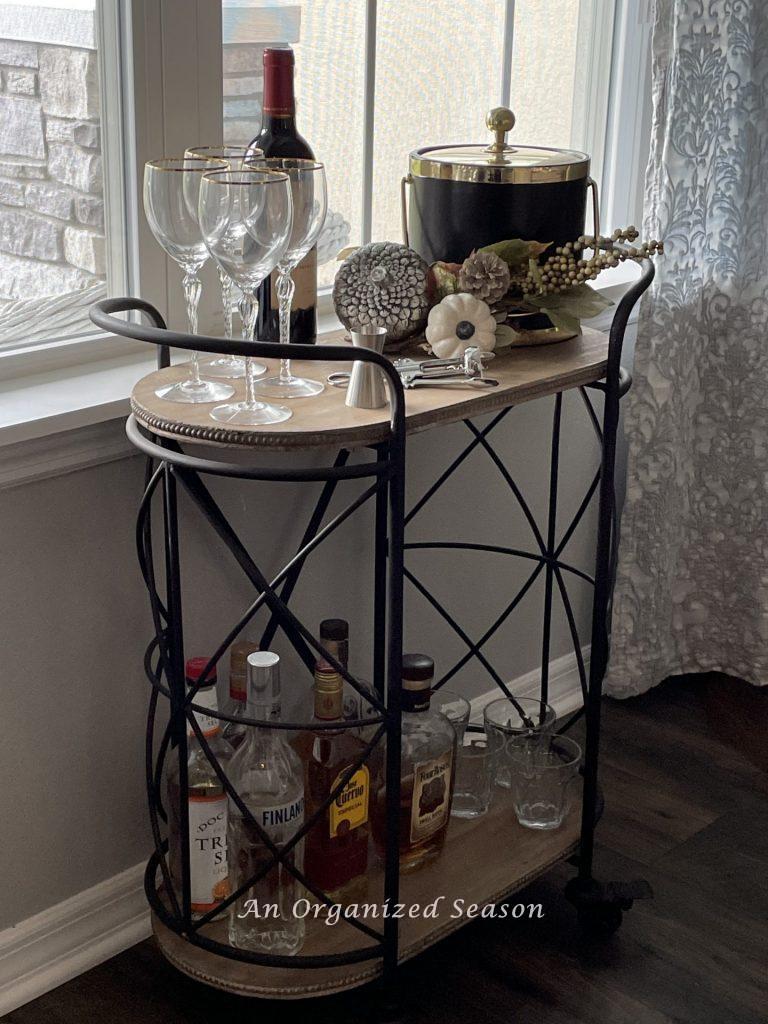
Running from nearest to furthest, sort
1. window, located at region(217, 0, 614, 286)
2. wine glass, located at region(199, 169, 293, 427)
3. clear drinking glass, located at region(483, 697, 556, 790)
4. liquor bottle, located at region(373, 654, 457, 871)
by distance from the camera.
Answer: wine glass, located at region(199, 169, 293, 427)
liquor bottle, located at region(373, 654, 457, 871)
window, located at region(217, 0, 614, 286)
clear drinking glass, located at region(483, 697, 556, 790)

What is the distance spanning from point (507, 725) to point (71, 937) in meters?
0.69

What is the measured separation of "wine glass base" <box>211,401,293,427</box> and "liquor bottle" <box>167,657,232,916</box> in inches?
12.6

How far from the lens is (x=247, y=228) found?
1.24 metres

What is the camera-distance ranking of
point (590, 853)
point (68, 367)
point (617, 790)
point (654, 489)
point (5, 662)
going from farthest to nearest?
point (654, 489) < point (617, 790) < point (590, 853) < point (68, 367) < point (5, 662)

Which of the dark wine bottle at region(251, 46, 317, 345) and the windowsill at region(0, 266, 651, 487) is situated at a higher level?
the dark wine bottle at region(251, 46, 317, 345)

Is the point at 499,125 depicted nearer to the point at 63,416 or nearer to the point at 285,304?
the point at 285,304

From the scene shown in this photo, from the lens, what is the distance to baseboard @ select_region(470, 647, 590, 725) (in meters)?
2.32

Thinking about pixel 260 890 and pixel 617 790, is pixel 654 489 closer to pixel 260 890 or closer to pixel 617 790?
pixel 617 790

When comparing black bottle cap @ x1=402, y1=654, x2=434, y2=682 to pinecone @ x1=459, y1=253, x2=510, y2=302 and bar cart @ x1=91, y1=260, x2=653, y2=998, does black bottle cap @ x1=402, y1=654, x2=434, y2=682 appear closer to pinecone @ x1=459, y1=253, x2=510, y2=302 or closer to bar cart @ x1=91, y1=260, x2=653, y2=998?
bar cart @ x1=91, y1=260, x2=653, y2=998

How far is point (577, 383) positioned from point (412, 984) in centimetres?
84

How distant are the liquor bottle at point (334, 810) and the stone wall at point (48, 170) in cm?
68

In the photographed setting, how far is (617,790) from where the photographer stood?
2.13m

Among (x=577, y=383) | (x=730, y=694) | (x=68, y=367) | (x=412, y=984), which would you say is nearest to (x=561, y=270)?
(x=577, y=383)

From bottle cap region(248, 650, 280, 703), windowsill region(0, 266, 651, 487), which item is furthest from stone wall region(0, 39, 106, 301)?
bottle cap region(248, 650, 280, 703)
